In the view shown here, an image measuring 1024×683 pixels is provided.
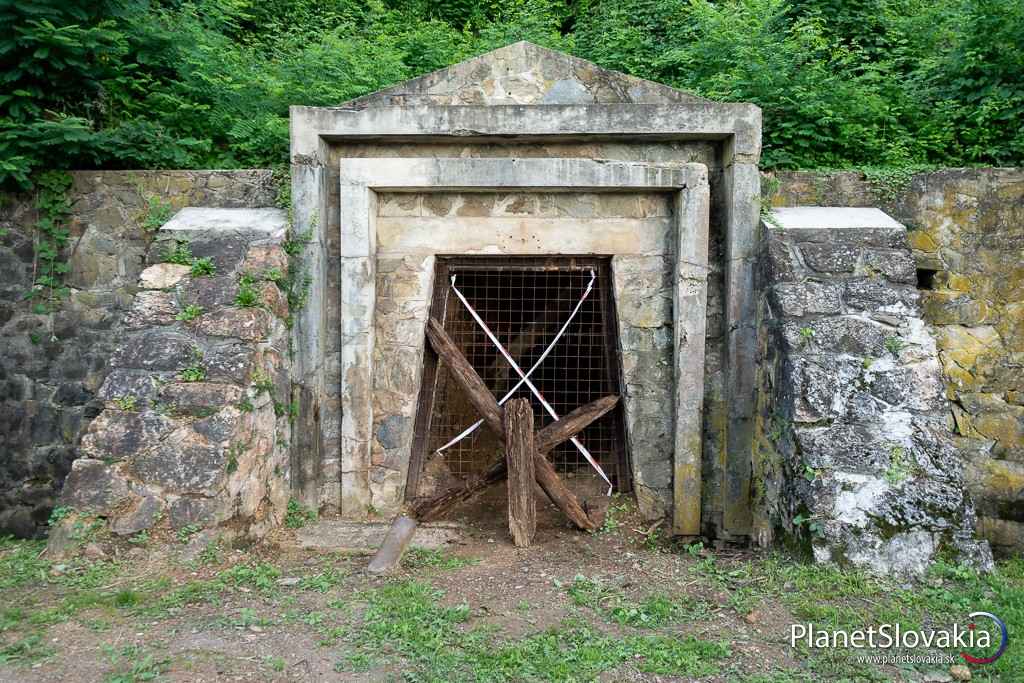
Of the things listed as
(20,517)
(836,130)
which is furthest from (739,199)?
(20,517)

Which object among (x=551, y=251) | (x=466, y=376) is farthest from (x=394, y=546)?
(x=551, y=251)

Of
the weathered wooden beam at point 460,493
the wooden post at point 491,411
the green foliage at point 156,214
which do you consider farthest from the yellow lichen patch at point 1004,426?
the green foliage at point 156,214

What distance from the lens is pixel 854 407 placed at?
13.1 ft

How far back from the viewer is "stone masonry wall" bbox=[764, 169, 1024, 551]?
16.5 feet

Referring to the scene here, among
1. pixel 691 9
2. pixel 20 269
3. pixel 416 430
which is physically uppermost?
pixel 691 9

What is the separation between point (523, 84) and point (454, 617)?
3504 mm

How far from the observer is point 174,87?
612 cm

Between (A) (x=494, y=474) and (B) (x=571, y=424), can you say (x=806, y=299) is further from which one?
(A) (x=494, y=474)

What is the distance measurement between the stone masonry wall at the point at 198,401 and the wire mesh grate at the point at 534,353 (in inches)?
52.1

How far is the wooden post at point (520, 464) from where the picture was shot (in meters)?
4.65

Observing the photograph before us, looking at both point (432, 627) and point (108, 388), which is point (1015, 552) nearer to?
point (432, 627)

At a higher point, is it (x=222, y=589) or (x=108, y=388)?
(x=108, y=388)

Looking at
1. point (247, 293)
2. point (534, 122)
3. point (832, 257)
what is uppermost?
point (534, 122)

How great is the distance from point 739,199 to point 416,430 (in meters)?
2.79
